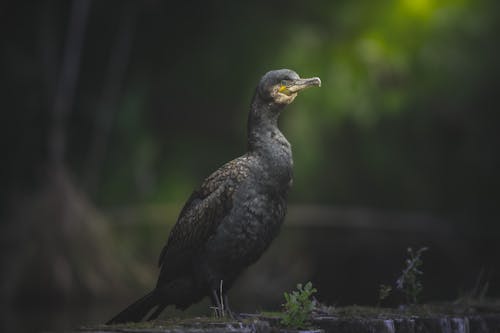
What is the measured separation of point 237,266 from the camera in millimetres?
4902

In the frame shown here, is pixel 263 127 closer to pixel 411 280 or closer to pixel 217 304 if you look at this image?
pixel 217 304

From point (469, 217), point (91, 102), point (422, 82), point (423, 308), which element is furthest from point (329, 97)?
point (423, 308)

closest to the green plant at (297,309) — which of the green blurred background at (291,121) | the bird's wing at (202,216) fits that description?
the bird's wing at (202,216)

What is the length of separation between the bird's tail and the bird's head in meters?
1.33

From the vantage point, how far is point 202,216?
16.3ft

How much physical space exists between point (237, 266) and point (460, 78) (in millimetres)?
8220

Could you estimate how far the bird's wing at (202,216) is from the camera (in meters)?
4.91

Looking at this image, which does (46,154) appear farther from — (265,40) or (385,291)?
(385,291)

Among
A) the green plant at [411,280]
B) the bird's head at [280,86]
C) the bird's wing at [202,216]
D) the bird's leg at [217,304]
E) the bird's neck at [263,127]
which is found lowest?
the bird's leg at [217,304]

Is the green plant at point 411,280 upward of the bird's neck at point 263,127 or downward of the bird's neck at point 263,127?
downward

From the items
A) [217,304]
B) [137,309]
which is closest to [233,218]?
[217,304]

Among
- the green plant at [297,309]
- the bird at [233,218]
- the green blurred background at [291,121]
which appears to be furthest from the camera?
the green blurred background at [291,121]

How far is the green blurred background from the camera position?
1179 centimetres

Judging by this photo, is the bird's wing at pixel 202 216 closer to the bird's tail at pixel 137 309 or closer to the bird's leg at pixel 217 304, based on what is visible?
the bird's tail at pixel 137 309
